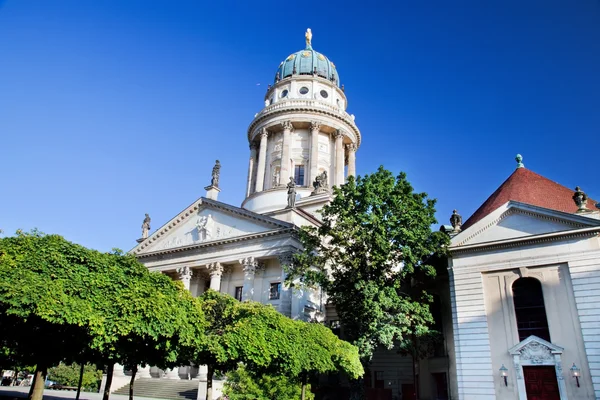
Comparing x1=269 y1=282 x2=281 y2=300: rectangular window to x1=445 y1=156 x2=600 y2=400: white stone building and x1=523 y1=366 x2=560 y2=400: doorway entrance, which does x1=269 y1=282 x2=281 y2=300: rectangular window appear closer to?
x1=445 y1=156 x2=600 y2=400: white stone building

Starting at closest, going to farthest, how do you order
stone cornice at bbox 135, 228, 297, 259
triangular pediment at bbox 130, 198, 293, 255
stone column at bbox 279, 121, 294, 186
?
stone cornice at bbox 135, 228, 297, 259 → triangular pediment at bbox 130, 198, 293, 255 → stone column at bbox 279, 121, 294, 186

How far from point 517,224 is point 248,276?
1778 centimetres

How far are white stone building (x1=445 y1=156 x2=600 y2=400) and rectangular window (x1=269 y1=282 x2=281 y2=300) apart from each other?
1241 centimetres

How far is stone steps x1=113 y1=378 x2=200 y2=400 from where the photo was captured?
2857 cm

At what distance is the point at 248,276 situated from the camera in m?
33.0

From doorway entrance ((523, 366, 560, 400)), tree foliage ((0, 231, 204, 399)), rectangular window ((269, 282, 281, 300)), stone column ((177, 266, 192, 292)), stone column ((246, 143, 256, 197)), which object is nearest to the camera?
tree foliage ((0, 231, 204, 399))

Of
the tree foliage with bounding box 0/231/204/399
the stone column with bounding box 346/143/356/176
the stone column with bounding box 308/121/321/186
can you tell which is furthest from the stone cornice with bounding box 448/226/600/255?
the stone column with bounding box 346/143/356/176

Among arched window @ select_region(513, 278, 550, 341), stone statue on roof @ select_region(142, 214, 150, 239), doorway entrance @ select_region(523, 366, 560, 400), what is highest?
stone statue on roof @ select_region(142, 214, 150, 239)

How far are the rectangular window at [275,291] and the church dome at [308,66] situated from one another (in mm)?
27600

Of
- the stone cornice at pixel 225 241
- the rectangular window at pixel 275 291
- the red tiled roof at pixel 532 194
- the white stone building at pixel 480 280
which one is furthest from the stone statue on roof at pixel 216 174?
the red tiled roof at pixel 532 194

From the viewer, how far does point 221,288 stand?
35.7m

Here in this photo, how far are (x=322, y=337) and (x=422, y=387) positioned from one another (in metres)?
9.61

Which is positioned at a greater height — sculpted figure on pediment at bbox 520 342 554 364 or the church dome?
the church dome

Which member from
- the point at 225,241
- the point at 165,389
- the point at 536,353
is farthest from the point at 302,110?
the point at 536,353
